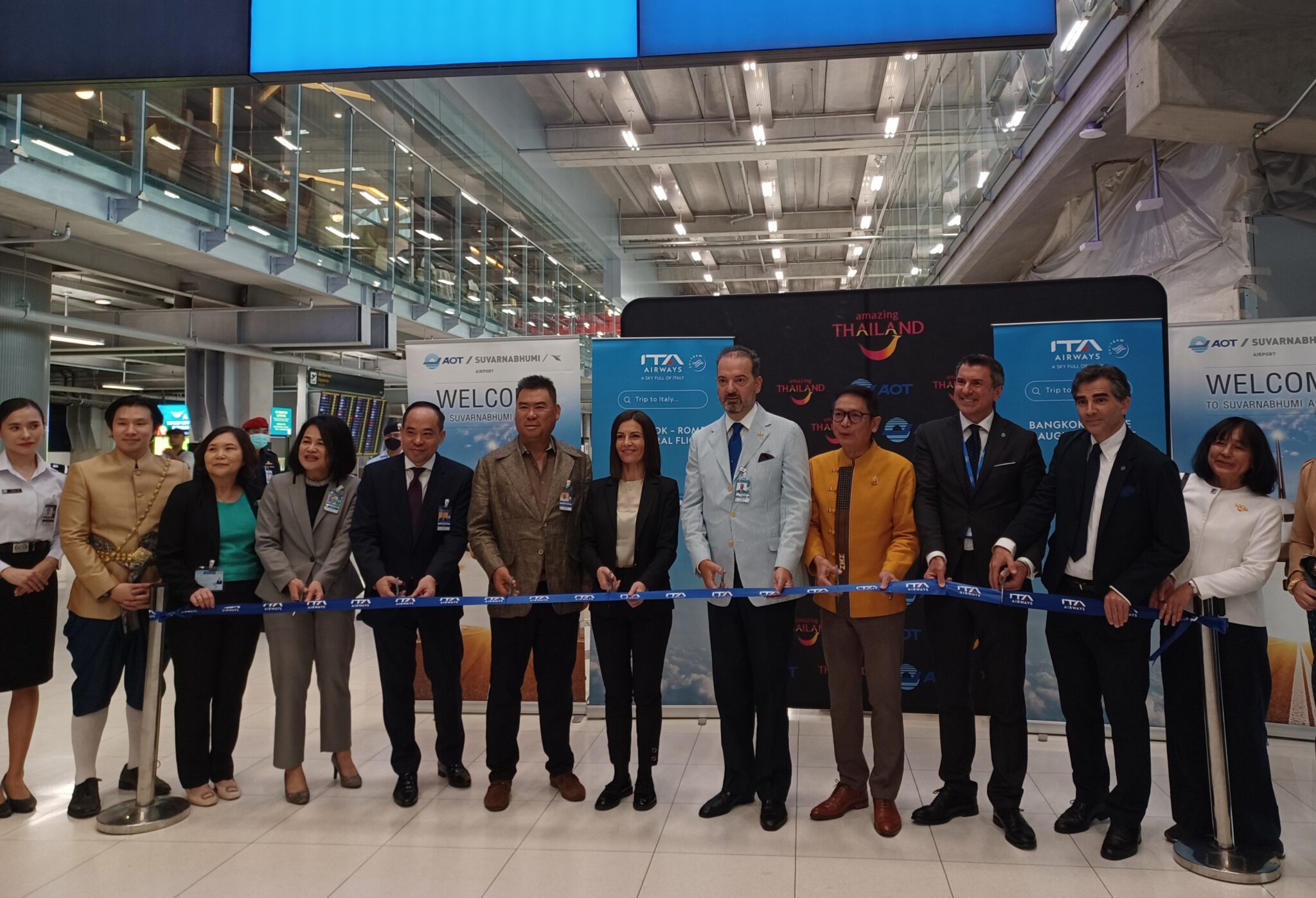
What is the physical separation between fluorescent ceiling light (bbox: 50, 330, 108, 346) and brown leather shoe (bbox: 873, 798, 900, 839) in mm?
12441

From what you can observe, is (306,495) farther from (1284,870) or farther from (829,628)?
(1284,870)

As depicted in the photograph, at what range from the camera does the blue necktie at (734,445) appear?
347 centimetres

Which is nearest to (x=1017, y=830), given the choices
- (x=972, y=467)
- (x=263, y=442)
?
(x=972, y=467)

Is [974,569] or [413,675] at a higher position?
[974,569]

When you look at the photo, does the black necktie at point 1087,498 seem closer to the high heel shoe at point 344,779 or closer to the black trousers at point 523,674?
the black trousers at point 523,674

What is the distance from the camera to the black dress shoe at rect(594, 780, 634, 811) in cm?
353

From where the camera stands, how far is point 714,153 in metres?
12.7

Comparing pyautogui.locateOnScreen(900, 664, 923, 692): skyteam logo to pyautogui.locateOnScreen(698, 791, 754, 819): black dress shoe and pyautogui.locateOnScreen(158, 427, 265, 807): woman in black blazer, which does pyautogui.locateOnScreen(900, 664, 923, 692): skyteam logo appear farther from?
pyautogui.locateOnScreen(158, 427, 265, 807): woman in black blazer

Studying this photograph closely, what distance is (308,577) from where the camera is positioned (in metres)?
3.68

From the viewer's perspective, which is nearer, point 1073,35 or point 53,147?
point 1073,35

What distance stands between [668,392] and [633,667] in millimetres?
1810

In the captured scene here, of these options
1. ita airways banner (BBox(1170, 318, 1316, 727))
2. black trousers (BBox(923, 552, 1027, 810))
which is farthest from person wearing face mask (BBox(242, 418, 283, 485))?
ita airways banner (BBox(1170, 318, 1316, 727))

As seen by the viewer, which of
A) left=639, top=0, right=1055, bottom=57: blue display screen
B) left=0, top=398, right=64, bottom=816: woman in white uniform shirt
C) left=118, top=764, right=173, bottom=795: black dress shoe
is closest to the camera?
left=639, top=0, right=1055, bottom=57: blue display screen

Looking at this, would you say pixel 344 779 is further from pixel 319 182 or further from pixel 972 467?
pixel 319 182
